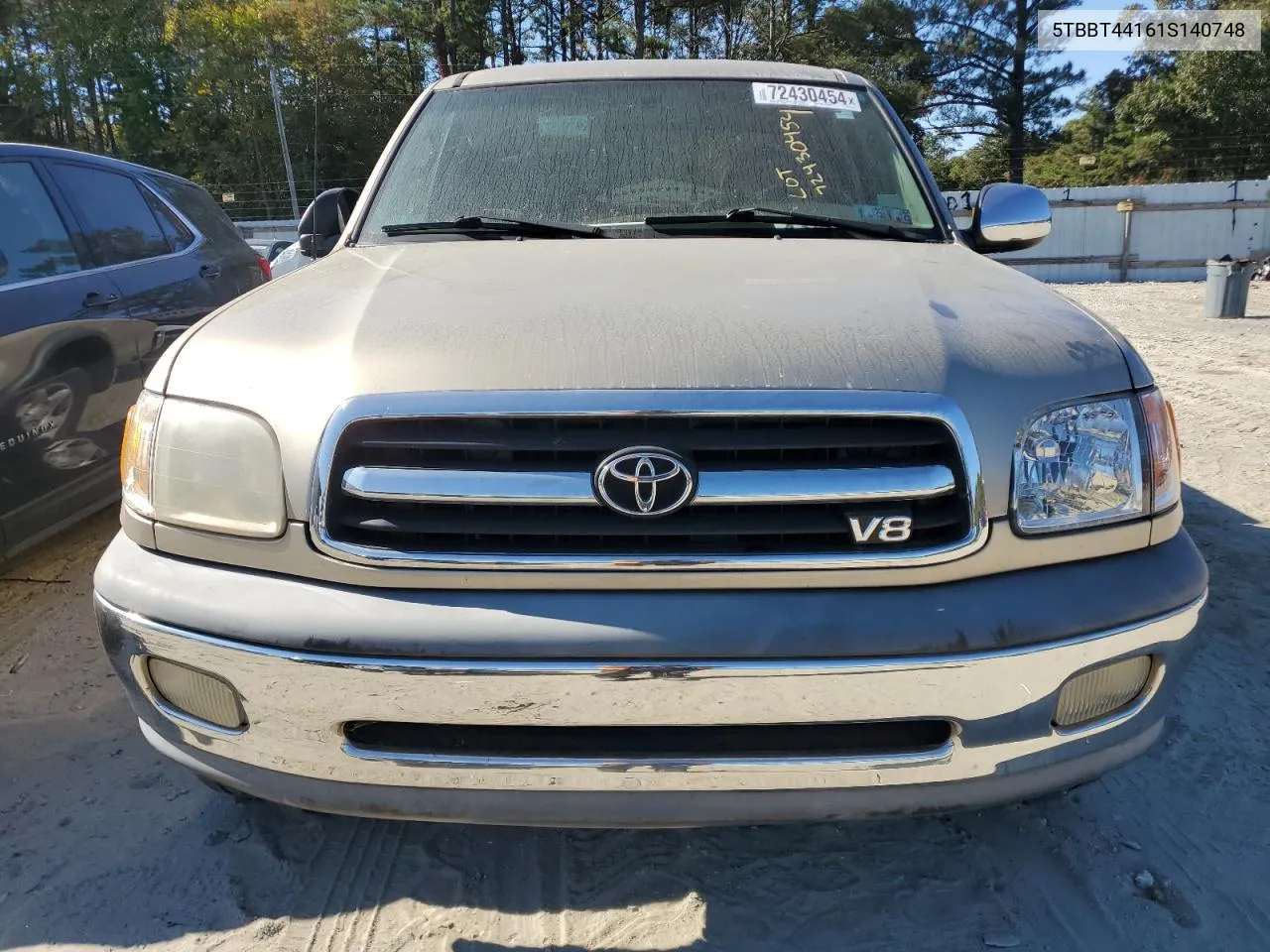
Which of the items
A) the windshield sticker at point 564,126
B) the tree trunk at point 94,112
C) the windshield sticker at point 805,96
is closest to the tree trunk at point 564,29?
the tree trunk at point 94,112

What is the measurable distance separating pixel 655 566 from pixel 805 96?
2044 millimetres

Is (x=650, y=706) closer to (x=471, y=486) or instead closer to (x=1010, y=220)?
(x=471, y=486)

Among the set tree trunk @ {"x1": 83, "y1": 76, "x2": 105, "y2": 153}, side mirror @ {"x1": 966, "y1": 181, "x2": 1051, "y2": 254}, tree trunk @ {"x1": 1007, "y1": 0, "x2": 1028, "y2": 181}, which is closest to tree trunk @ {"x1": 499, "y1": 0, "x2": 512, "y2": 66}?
tree trunk @ {"x1": 1007, "y1": 0, "x2": 1028, "y2": 181}

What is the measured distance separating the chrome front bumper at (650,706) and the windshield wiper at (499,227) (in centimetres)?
134

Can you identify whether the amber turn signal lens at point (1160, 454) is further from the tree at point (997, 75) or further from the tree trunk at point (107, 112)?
the tree trunk at point (107, 112)

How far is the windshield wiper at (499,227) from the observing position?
2.43 metres

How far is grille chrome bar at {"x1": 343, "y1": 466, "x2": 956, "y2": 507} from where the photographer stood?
1522 mm

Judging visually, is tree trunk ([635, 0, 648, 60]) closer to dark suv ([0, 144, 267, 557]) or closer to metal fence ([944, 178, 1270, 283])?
metal fence ([944, 178, 1270, 283])

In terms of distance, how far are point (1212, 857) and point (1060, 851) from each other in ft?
1.10

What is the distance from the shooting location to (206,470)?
166 cm

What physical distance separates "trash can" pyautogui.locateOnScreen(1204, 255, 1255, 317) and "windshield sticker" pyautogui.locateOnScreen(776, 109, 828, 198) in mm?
11339

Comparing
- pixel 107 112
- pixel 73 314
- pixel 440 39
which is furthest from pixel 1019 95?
pixel 107 112

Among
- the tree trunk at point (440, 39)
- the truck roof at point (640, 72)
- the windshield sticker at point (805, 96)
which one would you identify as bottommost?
the windshield sticker at point (805, 96)

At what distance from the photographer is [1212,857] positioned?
6.70ft
